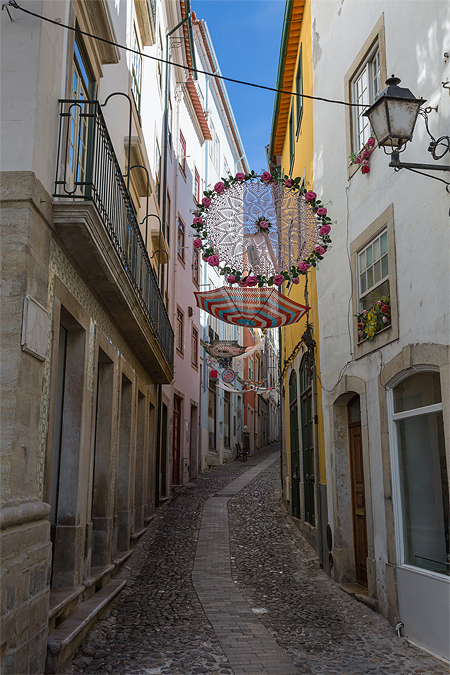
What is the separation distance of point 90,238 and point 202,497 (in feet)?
39.5

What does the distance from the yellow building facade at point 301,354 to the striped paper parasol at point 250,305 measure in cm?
134

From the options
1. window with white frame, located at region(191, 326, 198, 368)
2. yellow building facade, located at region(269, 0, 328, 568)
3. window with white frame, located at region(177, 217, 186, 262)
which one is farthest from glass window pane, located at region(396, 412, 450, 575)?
window with white frame, located at region(191, 326, 198, 368)

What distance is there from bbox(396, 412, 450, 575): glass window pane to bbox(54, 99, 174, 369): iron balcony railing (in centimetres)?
372

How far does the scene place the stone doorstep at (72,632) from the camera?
16.5 ft

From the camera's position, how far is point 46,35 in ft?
17.5

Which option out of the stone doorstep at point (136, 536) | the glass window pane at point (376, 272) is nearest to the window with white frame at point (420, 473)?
the glass window pane at point (376, 272)

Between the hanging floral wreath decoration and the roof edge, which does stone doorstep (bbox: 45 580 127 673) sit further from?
the roof edge

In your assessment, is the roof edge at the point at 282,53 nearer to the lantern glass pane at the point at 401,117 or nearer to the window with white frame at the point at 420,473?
the lantern glass pane at the point at 401,117

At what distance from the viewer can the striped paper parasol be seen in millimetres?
9555

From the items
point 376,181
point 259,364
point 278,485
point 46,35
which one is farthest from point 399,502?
point 259,364

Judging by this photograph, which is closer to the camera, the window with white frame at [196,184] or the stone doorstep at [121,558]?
the stone doorstep at [121,558]

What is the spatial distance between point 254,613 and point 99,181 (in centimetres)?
506

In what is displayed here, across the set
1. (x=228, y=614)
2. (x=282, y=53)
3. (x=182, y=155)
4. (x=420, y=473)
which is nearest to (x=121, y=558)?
(x=228, y=614)

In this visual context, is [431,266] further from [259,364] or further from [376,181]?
[259,364]
